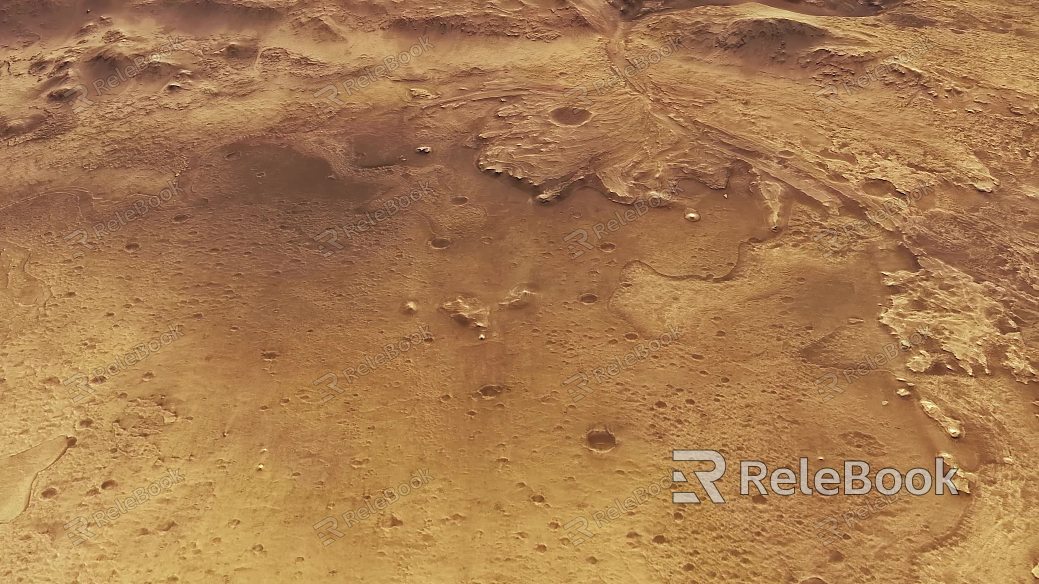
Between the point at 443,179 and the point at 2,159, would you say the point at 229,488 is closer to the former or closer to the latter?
the point at 443,179

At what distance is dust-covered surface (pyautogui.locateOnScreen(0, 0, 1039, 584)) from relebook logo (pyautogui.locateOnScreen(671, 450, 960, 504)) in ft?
0.37

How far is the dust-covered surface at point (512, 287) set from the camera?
6102 mm

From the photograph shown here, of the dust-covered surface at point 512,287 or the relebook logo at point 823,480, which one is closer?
the dust-covered surface at point 512,287

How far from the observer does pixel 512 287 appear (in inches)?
331

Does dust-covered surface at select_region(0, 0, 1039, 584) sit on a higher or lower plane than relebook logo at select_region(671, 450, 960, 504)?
higher

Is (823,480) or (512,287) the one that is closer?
(823,480)

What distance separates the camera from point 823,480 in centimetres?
642

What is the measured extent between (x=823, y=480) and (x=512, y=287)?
379 cm

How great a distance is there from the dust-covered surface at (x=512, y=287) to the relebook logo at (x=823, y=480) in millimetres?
112

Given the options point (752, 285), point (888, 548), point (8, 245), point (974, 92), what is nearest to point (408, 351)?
point (752, 285)

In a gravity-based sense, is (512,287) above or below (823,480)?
above

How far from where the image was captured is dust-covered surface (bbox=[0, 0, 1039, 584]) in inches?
240

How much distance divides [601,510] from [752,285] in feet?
11.5

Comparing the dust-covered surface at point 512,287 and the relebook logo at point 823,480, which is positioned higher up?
the dust-covered surface at point 512,287
